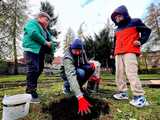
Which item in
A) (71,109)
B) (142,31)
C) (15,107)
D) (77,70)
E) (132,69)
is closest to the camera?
(15,107)

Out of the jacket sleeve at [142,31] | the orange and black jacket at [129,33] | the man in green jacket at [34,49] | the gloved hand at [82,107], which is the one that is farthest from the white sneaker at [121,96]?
the man in green jacket at [34,49]

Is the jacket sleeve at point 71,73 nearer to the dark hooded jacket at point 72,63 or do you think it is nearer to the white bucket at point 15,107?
the dark hooded jacket at point 72,63

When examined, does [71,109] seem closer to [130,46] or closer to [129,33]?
[130,46]

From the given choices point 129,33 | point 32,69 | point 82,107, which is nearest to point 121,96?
point 129,33

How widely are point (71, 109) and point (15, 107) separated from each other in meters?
0.87

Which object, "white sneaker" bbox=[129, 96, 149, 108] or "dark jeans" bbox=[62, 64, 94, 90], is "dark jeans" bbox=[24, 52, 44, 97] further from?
"white sneaker" bbox=[129, 96, 149, 108]

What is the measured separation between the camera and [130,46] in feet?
15.4

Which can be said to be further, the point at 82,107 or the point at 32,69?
the point at 32,69

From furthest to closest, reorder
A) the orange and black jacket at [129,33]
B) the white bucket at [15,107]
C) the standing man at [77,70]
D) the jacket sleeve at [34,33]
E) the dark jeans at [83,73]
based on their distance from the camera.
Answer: the dark jeans at [83,73], the jacket sleeve at [34,33], the orange and black jacket at [129,33], the standing man at [77,70], the white bucket at [15,107]

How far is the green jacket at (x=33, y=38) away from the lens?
481 cm

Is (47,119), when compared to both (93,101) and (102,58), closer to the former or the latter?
(93,101)

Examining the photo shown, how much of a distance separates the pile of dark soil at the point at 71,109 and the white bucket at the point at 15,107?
38 centimetres

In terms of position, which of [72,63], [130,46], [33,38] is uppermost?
[33,38]

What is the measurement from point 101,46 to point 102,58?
1.63m
